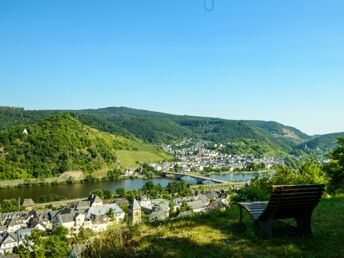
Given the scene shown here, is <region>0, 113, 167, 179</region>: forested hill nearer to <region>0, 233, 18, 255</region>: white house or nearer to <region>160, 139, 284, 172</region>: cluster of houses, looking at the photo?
<region>160, 139, 284, 172</region>: cluster of houses

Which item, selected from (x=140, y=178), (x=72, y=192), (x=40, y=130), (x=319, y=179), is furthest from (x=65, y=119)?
(x=319, y=179)

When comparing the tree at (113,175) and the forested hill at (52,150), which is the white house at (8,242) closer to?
the forested hill at (52,150)

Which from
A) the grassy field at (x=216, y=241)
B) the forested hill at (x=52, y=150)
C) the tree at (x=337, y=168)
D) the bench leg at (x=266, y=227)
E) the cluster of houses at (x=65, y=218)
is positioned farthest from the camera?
the forested hill at (x=52, y=150)

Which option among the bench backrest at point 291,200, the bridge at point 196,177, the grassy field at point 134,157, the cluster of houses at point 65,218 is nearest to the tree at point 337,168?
the bench backrest at point 291,200

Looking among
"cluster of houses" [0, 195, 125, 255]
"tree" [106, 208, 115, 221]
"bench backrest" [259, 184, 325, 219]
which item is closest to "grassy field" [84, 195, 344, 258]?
"bench backrest" [259, 184, 325, 219]

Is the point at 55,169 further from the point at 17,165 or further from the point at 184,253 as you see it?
the point at 184,253

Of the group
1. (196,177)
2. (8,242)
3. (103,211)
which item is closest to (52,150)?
(196,177)
